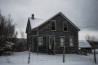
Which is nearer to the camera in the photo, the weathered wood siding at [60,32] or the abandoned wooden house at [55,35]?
the abandoned wooden house at [55,35]

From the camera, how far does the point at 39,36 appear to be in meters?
32.7

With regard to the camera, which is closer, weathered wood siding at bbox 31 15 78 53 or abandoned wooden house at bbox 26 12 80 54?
abandoned wooden house at bbox 26 12 80 54

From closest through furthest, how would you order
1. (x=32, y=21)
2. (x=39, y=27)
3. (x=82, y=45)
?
(x=39, y=27), (x=32, y=21), (x=82, y=45)

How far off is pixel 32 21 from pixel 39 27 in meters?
4.98

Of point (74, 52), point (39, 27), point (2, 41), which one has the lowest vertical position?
point (74, 52)

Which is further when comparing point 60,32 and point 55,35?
point 60,32

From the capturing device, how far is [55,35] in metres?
33.0

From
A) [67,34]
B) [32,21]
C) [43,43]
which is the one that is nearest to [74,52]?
[67,34]

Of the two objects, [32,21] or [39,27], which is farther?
[32,21]

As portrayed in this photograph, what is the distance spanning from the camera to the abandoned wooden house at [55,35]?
32.6 meters

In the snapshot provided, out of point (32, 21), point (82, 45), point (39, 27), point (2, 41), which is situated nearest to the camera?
point (2, 41)

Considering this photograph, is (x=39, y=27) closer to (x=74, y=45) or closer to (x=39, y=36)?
(x=39, y=36)

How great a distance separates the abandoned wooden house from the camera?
107 feet

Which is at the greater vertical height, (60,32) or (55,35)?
(60,32)
